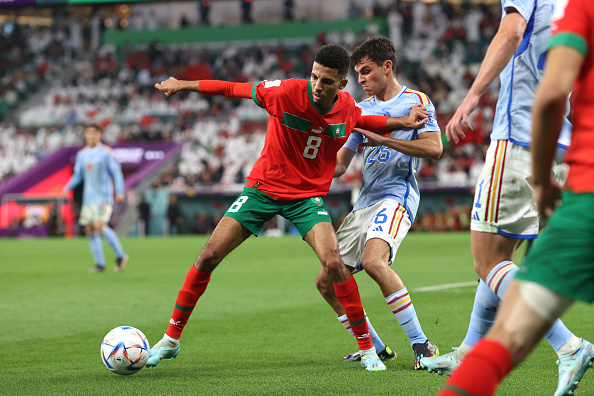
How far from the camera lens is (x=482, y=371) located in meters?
2.42

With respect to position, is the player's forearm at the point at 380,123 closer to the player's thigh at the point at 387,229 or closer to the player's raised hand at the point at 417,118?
the player's raised hand at the point at 417,118

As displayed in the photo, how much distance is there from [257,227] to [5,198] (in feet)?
91.4

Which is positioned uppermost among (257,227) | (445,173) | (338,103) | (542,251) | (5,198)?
(338,103)

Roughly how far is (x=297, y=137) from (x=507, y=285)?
1941 mm

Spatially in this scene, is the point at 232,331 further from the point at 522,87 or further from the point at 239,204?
the point at 522,87

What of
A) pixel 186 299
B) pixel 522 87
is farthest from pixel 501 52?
pixel 186 299

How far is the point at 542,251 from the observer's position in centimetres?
246

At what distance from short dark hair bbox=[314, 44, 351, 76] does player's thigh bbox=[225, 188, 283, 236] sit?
3.23 ft

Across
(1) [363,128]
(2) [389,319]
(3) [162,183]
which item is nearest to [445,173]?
(3) [162,183]

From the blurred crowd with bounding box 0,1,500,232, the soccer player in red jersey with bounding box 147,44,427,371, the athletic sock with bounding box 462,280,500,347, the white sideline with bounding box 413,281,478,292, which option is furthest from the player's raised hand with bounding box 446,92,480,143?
the blurred crowd with bounding box 0,1,500,232

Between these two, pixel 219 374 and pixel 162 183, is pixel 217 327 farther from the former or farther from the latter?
pixel 162 183

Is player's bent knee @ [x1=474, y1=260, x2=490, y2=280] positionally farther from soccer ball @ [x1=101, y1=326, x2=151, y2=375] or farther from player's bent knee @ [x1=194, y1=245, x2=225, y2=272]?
soccer ball @ [x1=101, y1=326, x2=151, y2=375]

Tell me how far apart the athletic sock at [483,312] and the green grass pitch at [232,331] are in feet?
1.13

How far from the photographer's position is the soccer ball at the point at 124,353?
4.93 meters
